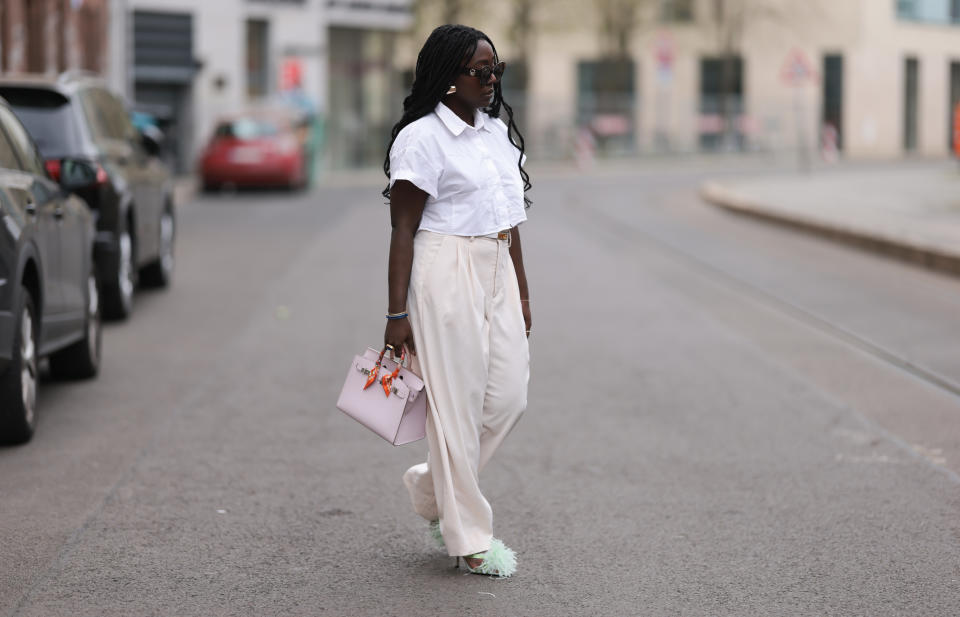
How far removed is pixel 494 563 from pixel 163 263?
9085 mm

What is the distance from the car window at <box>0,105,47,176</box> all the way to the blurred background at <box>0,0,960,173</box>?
58.9 ft

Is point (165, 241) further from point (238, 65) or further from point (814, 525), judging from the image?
point (238, 65)

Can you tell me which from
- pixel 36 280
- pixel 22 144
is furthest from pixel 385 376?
pixel 22 144

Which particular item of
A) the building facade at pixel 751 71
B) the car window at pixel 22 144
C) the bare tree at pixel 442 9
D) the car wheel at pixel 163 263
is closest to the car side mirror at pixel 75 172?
the car window at pixel 22 144

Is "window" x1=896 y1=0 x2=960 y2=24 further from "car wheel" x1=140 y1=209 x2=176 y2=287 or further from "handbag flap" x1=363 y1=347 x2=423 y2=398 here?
"handbag flap" x1=363 y1=347 x2=423 y2=398

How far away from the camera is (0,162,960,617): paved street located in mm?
4961

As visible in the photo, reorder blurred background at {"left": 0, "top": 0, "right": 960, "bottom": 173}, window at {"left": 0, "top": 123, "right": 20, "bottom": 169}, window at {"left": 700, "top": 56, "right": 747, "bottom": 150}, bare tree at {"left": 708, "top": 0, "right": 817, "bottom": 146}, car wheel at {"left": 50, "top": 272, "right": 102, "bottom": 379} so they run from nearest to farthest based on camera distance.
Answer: window at {"left": 0, "top": 123, "right": 20, "bottom": 169}
car wheel at {"left": 50, "top": 272, "right": 102, "bottom": 379}
blurred background at {"left": 0, "top": 0, "right": 960, "bottom": 173}
window at {"left": 700, "top": 56, "right": 747, "bottom": 150}
bare tree at {"left": 708, "top": 0, "right": 817, "bottom": 146}

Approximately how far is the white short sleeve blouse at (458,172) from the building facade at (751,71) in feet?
155

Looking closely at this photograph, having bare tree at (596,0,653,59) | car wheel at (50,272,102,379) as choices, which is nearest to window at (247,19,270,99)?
bare tree at (596,0,653,59)

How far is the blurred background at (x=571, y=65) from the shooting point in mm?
36375

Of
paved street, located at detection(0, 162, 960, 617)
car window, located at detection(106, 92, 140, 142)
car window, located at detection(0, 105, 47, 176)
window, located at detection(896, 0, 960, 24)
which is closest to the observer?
paved street, located at detection(0, 162, 960, 617)

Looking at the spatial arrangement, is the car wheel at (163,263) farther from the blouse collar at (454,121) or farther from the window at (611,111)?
the window at (611,111)

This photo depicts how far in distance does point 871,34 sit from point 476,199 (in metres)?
56.8

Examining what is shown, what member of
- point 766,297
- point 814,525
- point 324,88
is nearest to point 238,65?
point 324,88
